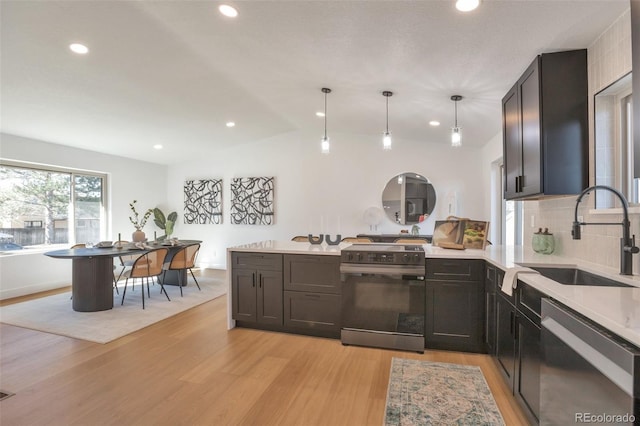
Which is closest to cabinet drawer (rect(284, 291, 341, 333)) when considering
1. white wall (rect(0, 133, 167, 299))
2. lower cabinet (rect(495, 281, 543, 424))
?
lower cabinet (rect(495, 281, 543, 424))

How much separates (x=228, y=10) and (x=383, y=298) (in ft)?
8.79

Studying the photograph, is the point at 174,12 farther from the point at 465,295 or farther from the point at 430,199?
the point at 430,199

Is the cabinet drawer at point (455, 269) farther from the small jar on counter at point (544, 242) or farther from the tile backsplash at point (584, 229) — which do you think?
the tile backsplash at point (584, 229)

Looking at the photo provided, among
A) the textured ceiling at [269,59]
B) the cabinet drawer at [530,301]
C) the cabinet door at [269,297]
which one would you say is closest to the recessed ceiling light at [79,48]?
the textured ceiling at [269,59]

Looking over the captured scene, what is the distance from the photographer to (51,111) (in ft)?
13.4

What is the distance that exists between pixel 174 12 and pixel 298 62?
1.11m

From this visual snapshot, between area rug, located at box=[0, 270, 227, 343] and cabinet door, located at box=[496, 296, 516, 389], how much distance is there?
11.3ft

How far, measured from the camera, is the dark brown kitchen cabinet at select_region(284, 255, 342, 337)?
3090 millimetres

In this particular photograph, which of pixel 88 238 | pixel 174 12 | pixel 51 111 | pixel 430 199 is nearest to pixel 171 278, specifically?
pixel 88 238

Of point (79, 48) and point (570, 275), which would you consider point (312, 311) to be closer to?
point (570, 275)

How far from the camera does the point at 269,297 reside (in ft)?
10.8

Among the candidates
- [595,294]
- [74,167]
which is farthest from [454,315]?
[74,167]

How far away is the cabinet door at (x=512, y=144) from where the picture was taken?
2.64 meters

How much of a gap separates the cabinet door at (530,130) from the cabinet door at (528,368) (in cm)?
100
